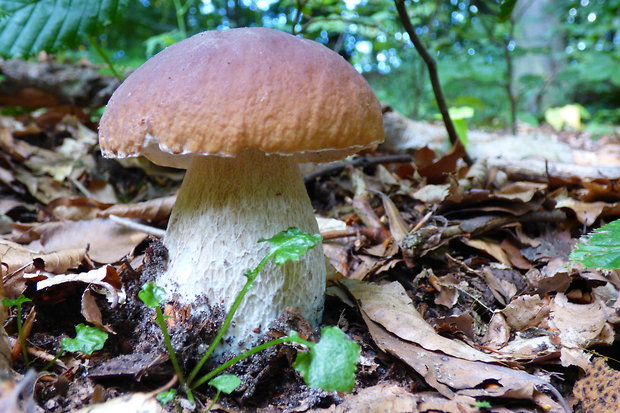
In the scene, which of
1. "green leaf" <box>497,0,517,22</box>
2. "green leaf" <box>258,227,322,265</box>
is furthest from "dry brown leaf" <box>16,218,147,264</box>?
"green leaf" <box>497,0,517,22</box>

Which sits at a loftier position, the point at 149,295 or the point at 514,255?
the point at 149,295

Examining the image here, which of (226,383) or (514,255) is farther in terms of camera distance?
(514,255)

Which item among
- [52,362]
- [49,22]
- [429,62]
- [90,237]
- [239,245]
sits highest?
[49,22]

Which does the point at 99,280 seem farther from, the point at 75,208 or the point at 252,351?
the point at 75,208

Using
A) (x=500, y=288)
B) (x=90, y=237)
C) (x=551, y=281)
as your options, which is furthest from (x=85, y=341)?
(x=551, y=281)

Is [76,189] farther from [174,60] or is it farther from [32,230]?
[174,60]

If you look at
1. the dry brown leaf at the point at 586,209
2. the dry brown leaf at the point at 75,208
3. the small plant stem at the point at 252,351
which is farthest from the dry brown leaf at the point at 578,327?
the dry brown leaf at the point at 75,208

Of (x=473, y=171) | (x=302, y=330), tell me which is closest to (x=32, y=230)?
(x=302, y=330)
